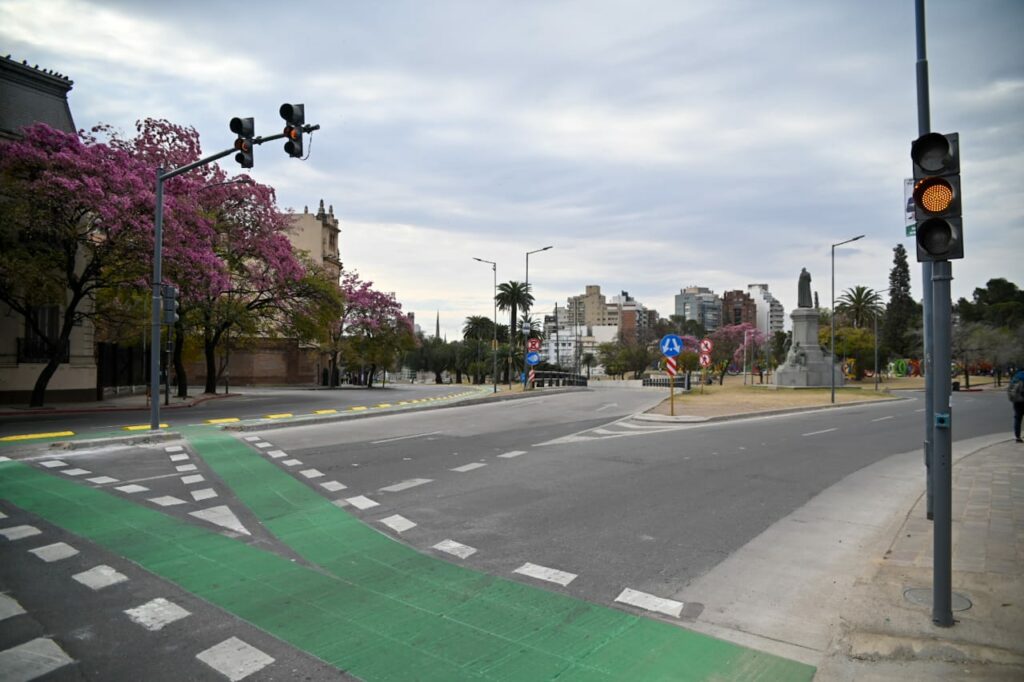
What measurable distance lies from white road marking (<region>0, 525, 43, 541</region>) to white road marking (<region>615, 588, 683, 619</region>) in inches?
253

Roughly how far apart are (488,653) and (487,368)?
76.7 metres

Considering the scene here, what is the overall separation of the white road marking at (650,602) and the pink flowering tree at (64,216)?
21.5 meters

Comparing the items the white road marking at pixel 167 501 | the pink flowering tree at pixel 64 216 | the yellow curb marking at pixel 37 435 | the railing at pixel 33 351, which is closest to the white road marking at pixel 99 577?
the white road marking at pixel 167 501

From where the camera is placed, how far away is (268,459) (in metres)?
12.0

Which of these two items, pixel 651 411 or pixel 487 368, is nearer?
pixel 651 411

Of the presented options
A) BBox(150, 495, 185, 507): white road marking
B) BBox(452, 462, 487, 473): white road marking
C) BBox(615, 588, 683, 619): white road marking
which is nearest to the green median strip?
BBox(615, 588, 683, 619): white road marking

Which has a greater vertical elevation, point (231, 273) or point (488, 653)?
point (231, 273)

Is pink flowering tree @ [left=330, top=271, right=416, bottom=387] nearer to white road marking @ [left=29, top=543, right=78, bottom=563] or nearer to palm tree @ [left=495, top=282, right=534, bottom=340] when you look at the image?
palm tree @ [left=495, top=282, right=534, bottom=340]

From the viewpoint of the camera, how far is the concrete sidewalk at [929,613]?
3912 mm

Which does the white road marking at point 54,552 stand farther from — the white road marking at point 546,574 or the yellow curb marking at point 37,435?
the yellow curb marking at point 37,435

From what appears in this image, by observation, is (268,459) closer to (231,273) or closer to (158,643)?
(158,643)

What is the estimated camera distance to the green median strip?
155 inches

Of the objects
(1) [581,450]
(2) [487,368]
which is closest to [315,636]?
(1) [581,450]

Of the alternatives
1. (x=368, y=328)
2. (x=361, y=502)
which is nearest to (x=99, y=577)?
(x=361, y=502)
